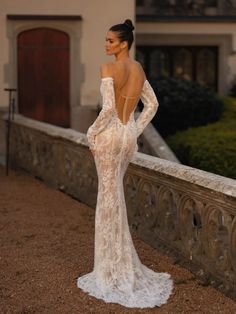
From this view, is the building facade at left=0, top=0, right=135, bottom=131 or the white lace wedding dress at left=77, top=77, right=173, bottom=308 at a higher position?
the building facade at left=0, top=0, right=135, bottom=131

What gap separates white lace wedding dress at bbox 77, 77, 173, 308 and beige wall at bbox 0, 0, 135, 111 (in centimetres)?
842

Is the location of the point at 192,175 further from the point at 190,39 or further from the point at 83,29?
the point at 190,39

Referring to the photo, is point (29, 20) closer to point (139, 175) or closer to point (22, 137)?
point (22, 137)

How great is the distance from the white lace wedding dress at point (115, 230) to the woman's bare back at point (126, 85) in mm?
74

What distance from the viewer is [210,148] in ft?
Answer: 30.4

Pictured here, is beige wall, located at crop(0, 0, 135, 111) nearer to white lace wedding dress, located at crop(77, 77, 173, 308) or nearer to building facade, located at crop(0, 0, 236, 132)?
building facade, located at crop(0, 0, 236, 132)

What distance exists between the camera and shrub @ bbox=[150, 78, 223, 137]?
39.2 feet

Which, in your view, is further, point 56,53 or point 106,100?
point 56,53

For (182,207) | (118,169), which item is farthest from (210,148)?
(118,169)

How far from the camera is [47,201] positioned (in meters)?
8.25

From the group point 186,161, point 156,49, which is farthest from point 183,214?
point 156,49

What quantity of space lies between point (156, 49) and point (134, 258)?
1158cm

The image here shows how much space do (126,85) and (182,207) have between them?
1321 mm

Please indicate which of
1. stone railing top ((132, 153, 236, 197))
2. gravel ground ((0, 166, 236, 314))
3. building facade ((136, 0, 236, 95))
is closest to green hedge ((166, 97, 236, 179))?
gravel ground ((0, 166, 236, 314))
